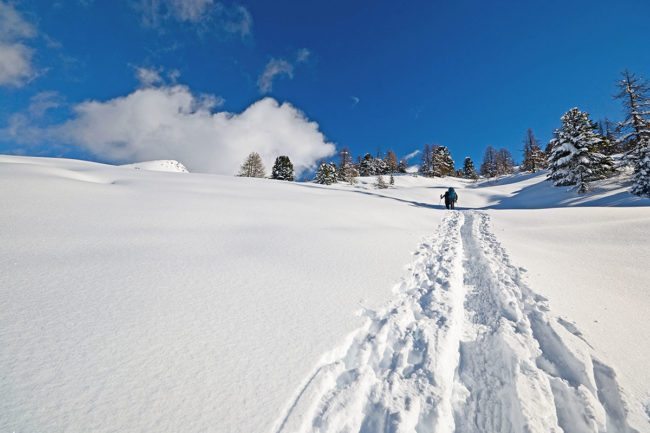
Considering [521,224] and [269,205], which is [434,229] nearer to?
[521,224]

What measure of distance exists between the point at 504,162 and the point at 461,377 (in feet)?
305

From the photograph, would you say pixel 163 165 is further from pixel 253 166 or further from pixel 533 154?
pixel 533 154

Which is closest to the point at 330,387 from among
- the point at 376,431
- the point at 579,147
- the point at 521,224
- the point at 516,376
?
the point at 376,431

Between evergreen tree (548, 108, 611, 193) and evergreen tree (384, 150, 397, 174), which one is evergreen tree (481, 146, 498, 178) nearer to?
evergreen tree (384, 150, 397, 174)

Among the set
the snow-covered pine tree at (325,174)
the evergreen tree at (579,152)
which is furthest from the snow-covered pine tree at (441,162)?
the evergreen tree at (579,152)

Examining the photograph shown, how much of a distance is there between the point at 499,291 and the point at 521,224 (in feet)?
27.0

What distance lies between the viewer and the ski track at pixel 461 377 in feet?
7.06

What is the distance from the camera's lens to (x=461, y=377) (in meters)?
2.66

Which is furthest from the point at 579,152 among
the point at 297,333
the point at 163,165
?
the point at 163,165

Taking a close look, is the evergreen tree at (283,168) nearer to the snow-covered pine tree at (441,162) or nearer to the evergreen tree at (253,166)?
the evergreen tree at (253,166)

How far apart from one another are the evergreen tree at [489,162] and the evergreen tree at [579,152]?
2004 inches

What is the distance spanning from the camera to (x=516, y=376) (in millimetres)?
2602

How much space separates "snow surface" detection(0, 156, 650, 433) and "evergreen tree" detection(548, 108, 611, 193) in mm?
20953

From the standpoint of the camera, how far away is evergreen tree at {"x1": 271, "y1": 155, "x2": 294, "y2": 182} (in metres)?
52.4
